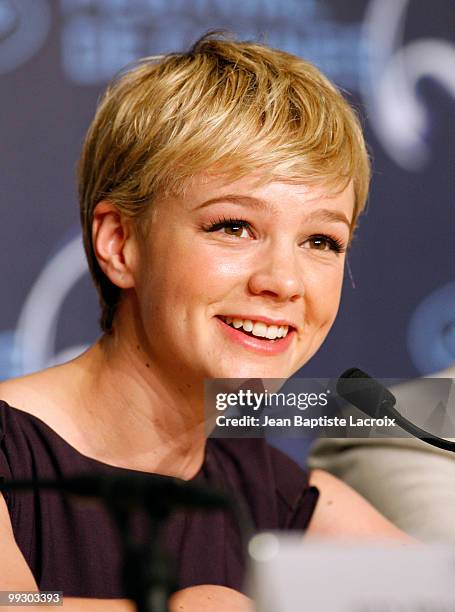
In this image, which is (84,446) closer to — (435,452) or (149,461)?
(149,461)

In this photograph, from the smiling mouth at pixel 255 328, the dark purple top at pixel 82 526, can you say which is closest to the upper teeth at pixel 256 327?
the smiling mouth at pixel 255 328

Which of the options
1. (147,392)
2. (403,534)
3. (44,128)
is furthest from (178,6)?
(403,534)

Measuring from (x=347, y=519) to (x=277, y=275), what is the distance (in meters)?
0.40

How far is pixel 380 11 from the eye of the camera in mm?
1942

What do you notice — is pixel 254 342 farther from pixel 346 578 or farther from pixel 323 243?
pixel 346 578

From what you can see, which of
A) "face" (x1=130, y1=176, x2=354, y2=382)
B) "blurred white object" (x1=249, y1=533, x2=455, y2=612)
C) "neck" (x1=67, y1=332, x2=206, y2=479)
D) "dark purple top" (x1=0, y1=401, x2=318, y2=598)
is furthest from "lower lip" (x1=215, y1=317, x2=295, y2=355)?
"blurred white object" (x1=249, y1=533, x2=455, y2=612)

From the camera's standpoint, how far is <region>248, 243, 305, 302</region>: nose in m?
1.13

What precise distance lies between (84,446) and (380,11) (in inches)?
46.2

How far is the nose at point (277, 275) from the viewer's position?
1.13 m

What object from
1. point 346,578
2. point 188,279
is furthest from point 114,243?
point 346,578

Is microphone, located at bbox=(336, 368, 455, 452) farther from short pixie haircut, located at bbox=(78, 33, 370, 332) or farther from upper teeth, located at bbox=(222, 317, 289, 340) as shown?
short pixie haircut, located at bbox=(78, 33, 370, 332)

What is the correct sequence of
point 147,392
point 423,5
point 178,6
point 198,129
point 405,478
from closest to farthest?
point 198,129 → point 147,392 → point 405,478 → point 178,6 → point 423,5

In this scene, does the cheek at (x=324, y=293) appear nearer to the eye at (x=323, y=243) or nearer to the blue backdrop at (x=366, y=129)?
the eye at (x=323, y=243)

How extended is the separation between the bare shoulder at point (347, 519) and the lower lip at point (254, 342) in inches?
10.9
